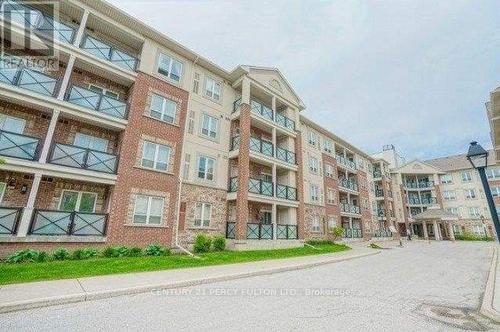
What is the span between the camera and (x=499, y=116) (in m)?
7.21

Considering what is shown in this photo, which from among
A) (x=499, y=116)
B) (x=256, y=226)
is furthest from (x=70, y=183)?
(x=499, y=116)

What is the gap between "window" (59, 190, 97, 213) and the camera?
13164mm

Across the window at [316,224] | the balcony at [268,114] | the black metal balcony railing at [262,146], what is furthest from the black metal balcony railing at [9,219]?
the window at [316,224]

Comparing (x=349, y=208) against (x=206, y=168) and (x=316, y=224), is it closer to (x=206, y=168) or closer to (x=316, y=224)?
(x=316, y=224)

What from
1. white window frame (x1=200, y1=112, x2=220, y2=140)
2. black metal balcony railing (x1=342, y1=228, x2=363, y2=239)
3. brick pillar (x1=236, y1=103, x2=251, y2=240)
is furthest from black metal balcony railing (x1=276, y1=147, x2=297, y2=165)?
black metal balcony railing (x1=342, y1=228, x2=363, y2=239)

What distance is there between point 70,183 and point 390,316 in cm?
1497

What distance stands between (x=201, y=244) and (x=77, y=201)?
23.5 feet

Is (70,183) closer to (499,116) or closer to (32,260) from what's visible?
(32,260)

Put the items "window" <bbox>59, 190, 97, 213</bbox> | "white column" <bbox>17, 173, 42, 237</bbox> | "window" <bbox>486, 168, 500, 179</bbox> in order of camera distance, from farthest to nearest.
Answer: "window" <bbox>486, 168, 500, 179</bbox> < "window" <bbox>59, 190, 97, 213</bbox> < "white column" <bbox>17, 173, 42, 237</bbox>

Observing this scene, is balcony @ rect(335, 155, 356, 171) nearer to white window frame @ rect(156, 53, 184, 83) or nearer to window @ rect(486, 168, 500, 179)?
white window frame @ rect(156, 53, 184, 83)

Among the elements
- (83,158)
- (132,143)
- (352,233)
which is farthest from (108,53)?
(352,233)

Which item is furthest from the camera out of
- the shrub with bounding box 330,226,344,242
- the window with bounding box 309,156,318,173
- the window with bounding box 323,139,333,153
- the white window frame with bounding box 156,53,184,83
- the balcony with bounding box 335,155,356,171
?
the balcony with bounding box 335,155,356,171

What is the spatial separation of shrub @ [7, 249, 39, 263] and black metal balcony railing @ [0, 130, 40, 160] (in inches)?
164

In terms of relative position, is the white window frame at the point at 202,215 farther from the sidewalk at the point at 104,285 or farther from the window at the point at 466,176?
the window at the point at 466,176
